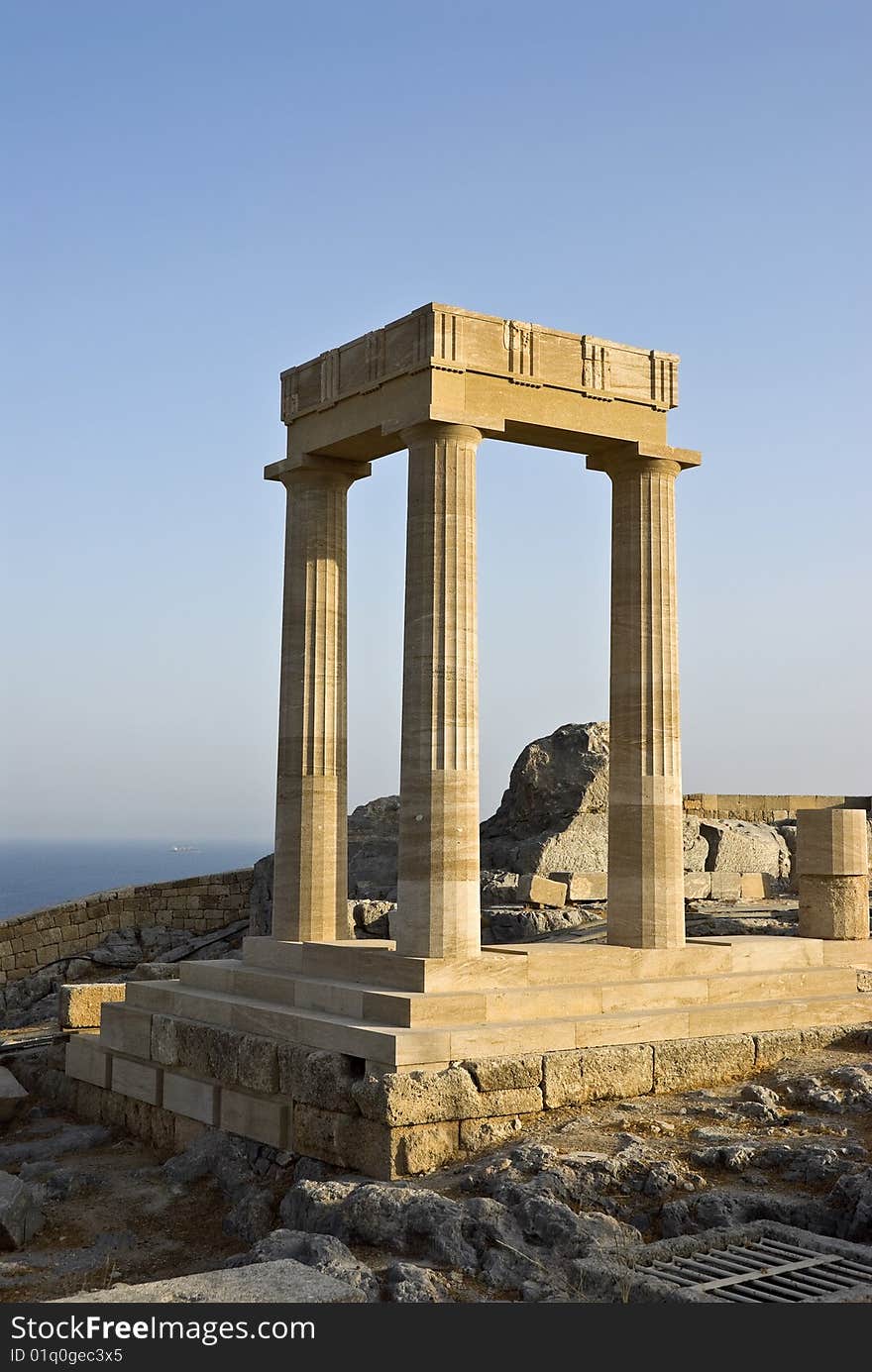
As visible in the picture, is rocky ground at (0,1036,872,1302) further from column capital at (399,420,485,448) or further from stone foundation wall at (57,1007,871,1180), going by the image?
column capital at (399,420,485,448)

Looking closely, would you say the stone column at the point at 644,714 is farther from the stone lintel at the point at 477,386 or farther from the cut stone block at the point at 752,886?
the cut stone block at the point at 752,886

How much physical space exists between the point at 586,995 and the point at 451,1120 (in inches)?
102

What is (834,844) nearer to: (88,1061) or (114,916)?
(88,1061)

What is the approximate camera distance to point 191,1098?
1466 centimetres

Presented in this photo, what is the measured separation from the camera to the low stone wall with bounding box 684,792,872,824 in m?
28.4

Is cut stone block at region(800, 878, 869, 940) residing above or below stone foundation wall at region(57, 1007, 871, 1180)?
above

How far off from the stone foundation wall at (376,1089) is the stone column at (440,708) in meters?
1.71

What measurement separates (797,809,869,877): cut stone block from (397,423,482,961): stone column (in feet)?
18.1

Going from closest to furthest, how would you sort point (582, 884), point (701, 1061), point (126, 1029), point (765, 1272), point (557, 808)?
point (765, 1272) < point (701, 1061) < point (126, 1029) < point (582, 884) < point (557, 808)

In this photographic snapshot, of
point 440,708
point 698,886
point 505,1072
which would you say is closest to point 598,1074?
point 505,1072

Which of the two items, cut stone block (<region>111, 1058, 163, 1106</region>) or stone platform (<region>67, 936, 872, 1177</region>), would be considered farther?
cut stone block (<region>111, 1058, 163, 1106</region>)

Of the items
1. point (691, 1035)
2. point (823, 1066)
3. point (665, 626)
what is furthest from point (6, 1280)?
point (665, 626)

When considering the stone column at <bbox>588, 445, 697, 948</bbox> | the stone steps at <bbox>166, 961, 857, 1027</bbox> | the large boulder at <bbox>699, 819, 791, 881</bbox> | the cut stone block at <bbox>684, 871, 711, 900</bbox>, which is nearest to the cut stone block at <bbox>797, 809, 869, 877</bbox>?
the stone steps at <bbox>166, 961, 857, 1027</bbox>

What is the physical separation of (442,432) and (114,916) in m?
17.4
